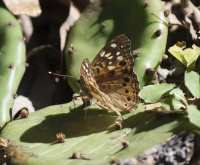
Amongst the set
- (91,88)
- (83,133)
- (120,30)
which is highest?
(120,30)

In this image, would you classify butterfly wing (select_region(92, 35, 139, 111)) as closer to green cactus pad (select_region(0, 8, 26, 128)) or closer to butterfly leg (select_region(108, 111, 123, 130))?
butterfly leg (select_region(108, 111, 123, 130))

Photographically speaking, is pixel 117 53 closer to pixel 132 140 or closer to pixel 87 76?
pixel 87 76

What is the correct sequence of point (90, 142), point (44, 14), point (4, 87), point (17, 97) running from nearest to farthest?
point (90, 142), point (4, 87), point (17, 97), point (44, 14)

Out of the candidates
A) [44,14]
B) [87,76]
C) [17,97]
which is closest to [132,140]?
[87,76]

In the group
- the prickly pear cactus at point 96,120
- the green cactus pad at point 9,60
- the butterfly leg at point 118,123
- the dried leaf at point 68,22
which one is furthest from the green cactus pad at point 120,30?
the butterfly leg at point 118,123

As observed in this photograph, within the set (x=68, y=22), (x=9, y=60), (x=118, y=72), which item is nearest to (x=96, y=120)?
(x=118, y=72)

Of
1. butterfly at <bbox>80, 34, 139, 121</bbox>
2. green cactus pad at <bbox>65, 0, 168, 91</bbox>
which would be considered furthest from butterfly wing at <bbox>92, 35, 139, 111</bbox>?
green cactus pad at <bbox>65, 0, 168, 91</bbox>

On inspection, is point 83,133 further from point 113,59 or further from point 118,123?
point 113,59
